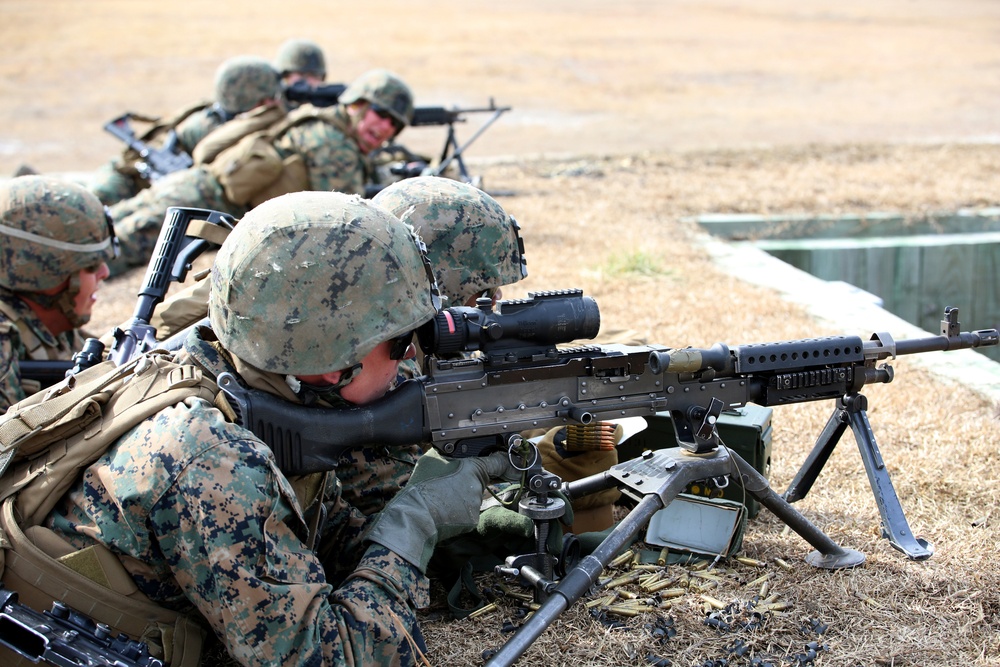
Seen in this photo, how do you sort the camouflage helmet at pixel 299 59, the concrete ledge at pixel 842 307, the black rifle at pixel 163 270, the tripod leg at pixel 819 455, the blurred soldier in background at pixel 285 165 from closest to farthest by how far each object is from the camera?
the tripod leg at pixel 819 455, the black rifle at pixel 163 270, the concrete ledge at pixel 842 307, the blurred soldier in background at pixel 285 165, the camouflage helmet at pixel 299 59

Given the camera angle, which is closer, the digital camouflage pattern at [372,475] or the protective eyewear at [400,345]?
the protective eyewear at [400,345]

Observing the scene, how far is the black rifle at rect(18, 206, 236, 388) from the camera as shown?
4617 mm

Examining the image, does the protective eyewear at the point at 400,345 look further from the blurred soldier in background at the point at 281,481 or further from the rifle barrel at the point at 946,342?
the rifle barrel at the point at 946,342

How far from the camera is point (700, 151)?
1546cm

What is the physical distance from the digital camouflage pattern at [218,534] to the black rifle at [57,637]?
0.18 meters

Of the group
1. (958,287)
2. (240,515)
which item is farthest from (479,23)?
(240,515)

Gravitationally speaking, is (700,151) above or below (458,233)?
below

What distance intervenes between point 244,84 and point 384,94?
2427 mm

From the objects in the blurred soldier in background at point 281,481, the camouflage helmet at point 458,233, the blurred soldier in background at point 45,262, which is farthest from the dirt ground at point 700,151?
the blurred soldier in background at point 45,262

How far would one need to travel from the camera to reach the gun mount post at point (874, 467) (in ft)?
13.3

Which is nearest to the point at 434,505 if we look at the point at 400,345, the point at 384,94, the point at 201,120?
the point at 400,345

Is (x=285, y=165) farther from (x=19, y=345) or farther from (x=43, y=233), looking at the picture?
(x=19, y=345)

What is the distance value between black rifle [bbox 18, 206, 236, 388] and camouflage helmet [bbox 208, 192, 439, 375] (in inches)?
69.0

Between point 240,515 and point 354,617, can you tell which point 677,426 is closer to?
point 354,617
